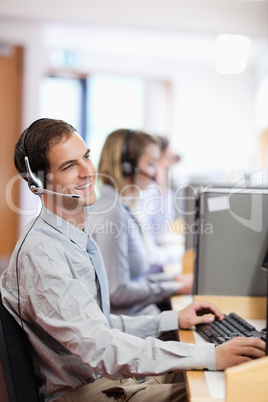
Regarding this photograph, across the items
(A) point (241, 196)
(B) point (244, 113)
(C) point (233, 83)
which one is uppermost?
(C) point (233, 83)

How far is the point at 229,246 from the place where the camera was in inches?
58.9

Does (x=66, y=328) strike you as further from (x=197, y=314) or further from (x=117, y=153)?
(x=117, y=153)

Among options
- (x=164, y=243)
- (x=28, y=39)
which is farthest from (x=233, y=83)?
(x=164, y=243)

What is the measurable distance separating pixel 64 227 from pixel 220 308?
0.64 m

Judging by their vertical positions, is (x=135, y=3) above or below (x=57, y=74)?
above

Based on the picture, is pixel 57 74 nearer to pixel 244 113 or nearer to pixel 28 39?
pixel 28 39

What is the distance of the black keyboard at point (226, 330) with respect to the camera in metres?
1.13

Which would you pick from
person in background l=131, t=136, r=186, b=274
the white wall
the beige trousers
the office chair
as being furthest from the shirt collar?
the white wall

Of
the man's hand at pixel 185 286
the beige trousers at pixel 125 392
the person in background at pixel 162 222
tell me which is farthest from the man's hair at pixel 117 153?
the beige trousers at pixel 125 392

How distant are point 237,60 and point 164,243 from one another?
69.0 inches

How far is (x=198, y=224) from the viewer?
1.52 metres

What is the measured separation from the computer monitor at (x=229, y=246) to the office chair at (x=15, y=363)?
0.68 m

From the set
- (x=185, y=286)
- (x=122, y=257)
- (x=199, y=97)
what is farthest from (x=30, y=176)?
(x=199, y=97)

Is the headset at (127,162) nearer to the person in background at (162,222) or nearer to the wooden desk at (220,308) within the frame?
the person in background at (162,222)
